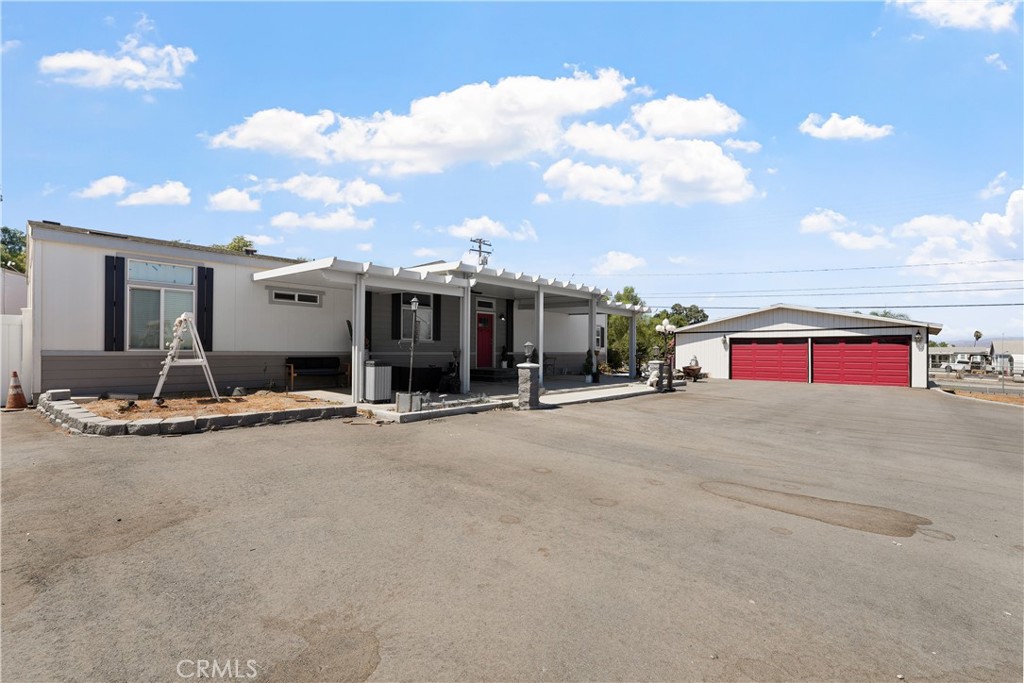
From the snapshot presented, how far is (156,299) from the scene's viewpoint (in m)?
11.5

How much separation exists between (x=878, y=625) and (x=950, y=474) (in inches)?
212

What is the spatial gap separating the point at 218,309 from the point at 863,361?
88.3 feet

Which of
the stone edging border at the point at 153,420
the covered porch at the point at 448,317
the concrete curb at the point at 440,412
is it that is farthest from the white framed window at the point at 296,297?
the concrete curb at the point at 440,412

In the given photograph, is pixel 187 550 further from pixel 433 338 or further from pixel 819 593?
pixel 433 338

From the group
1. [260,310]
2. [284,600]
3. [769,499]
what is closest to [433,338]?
[260,310]

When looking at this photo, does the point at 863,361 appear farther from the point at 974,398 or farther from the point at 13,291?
the point at 13,291

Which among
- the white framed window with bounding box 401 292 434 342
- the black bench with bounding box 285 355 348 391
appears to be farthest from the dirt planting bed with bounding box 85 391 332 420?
the white framed window with bounding box 401 292 434 342

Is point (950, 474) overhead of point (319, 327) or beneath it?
beneath

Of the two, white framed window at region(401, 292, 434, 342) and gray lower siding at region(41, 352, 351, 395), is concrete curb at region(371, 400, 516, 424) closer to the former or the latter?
white framed window at region(401, 292, 434, 342)

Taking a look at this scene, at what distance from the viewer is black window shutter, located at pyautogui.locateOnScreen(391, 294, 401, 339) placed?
15.5m

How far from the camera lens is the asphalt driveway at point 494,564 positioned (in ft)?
8.27

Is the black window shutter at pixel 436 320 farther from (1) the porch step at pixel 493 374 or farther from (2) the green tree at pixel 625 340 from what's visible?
(2) the green tree at pixel 625 340

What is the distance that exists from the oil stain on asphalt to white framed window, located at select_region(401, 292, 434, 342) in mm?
11370

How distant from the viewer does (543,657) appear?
Answer: 98.4 inches
